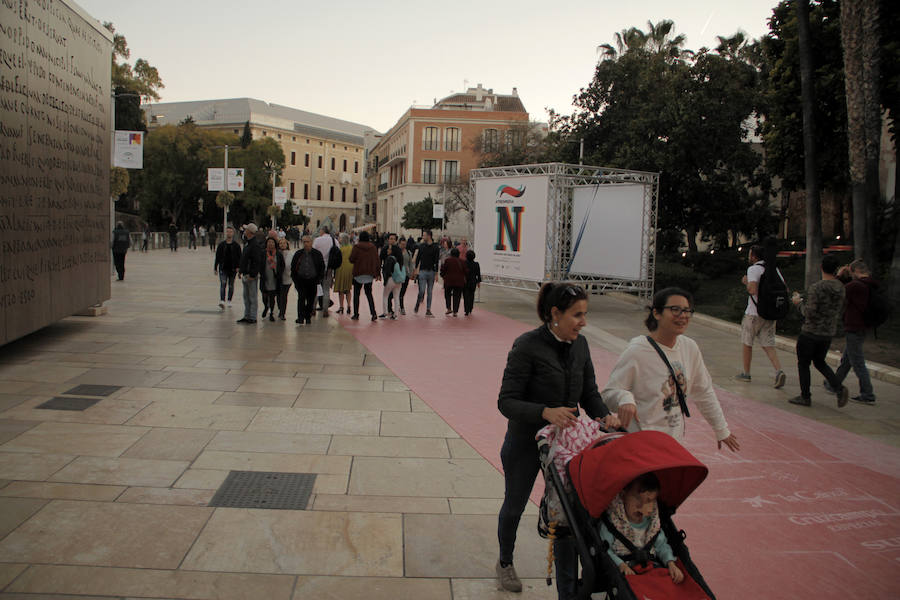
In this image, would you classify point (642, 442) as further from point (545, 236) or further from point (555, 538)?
point (545, 236)

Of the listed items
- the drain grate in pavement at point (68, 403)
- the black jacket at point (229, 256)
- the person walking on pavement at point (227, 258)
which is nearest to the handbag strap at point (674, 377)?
the drain grate in pavement at point (68, 403)

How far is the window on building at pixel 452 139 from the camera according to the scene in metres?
67.7

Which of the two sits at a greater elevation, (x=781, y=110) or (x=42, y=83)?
(x=781, y=110)

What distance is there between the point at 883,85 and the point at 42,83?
16.0 m

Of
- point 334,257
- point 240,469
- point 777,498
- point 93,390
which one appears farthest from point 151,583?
point 334,257

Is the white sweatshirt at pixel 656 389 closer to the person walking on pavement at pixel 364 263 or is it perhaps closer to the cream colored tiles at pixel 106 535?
the cream colored tiles at pixel 106 535

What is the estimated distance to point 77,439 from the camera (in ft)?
19.1

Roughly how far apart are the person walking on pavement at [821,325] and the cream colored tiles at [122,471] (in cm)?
666

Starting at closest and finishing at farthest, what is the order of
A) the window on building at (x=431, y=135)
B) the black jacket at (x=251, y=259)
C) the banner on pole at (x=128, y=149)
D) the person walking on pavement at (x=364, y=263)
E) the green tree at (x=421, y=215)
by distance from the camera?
the black jacket at (x=251, y=259) < the person walking on pavement at (x=364, y=263) < the banner on pole at (x=128, y=149) < the green tree at (x=421, y=215) < the window on building at (x=431, y=135)

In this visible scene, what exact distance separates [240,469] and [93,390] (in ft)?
10.0

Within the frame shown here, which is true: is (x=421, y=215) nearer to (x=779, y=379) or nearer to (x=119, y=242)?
(x=119, y=242)

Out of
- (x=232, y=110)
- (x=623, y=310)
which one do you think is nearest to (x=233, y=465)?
(x=623, y=310)

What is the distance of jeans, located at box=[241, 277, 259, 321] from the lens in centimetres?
1305

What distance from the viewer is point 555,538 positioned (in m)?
3.20
